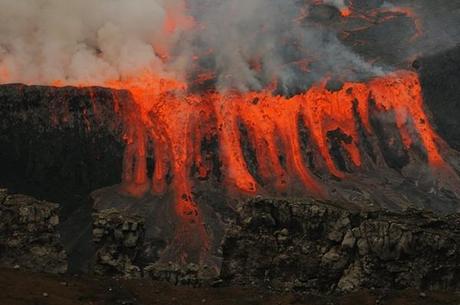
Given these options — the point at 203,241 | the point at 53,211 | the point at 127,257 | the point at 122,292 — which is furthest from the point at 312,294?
the point at 203,241

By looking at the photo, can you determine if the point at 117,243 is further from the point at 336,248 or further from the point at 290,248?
the point at 336,248

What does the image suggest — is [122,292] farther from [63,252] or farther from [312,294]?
[312,294]

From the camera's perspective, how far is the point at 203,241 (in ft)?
613

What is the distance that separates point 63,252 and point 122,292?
27.9ft

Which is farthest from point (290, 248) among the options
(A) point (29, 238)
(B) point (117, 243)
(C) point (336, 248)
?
(A) point (29, 238)

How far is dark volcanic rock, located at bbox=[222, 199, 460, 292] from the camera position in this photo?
5244 cm

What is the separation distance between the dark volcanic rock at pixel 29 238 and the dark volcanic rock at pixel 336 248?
44.7ft

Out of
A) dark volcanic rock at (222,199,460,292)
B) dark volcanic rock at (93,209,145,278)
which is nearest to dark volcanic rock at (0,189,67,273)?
dark volcanic rock at (93,209,145,278)

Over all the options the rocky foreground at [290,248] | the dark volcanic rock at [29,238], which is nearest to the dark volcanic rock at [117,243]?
the rocky foreground at [290,248]

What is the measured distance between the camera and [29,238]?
55781 millimetres

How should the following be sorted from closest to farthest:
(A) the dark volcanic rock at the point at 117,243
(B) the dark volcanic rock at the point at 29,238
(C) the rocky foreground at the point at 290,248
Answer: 1. (C) the rocky foreground at the point at 290,248
2. (B) the dark volcanic rock at the point at 29,238
3. (A) the dark volcanic rock at the point at 117,243

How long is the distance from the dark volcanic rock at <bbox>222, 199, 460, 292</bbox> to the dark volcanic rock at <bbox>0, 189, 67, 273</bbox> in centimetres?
1364

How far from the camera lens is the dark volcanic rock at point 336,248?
52.4 m

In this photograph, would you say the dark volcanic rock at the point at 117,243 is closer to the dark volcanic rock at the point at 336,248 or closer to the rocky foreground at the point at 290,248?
the rocky foreground at the point at 290,248
